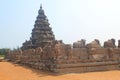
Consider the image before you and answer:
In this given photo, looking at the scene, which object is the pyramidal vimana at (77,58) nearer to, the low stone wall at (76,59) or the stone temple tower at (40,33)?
the low stone wall at (76,59)

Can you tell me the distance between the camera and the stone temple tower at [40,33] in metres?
37.2

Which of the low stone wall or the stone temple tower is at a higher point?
the stone temple tower

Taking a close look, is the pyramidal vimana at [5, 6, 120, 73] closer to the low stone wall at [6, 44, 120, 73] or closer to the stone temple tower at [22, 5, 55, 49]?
the low stone wall at [6, 44, 120, 73]

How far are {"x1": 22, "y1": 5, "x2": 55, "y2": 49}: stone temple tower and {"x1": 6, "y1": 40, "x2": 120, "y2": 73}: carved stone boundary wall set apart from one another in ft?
53.3

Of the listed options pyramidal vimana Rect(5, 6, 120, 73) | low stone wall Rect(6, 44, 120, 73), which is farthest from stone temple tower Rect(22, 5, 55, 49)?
low stone wall Rect(6, 44, 120, 73)

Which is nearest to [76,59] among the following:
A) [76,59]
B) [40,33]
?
[76,59]

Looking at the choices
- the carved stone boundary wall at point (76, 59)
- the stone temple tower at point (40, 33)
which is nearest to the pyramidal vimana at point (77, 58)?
the carved stone boundary wall at point (76, 59)

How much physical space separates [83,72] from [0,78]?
6464mm

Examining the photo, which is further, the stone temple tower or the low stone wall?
the stone temple tower

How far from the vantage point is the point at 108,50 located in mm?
20250

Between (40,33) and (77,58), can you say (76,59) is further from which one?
(40,33)

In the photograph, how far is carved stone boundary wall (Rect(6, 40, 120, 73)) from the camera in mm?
16984

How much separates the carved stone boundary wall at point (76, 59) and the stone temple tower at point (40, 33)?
53.3 feet

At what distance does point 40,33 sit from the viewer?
3928cm
